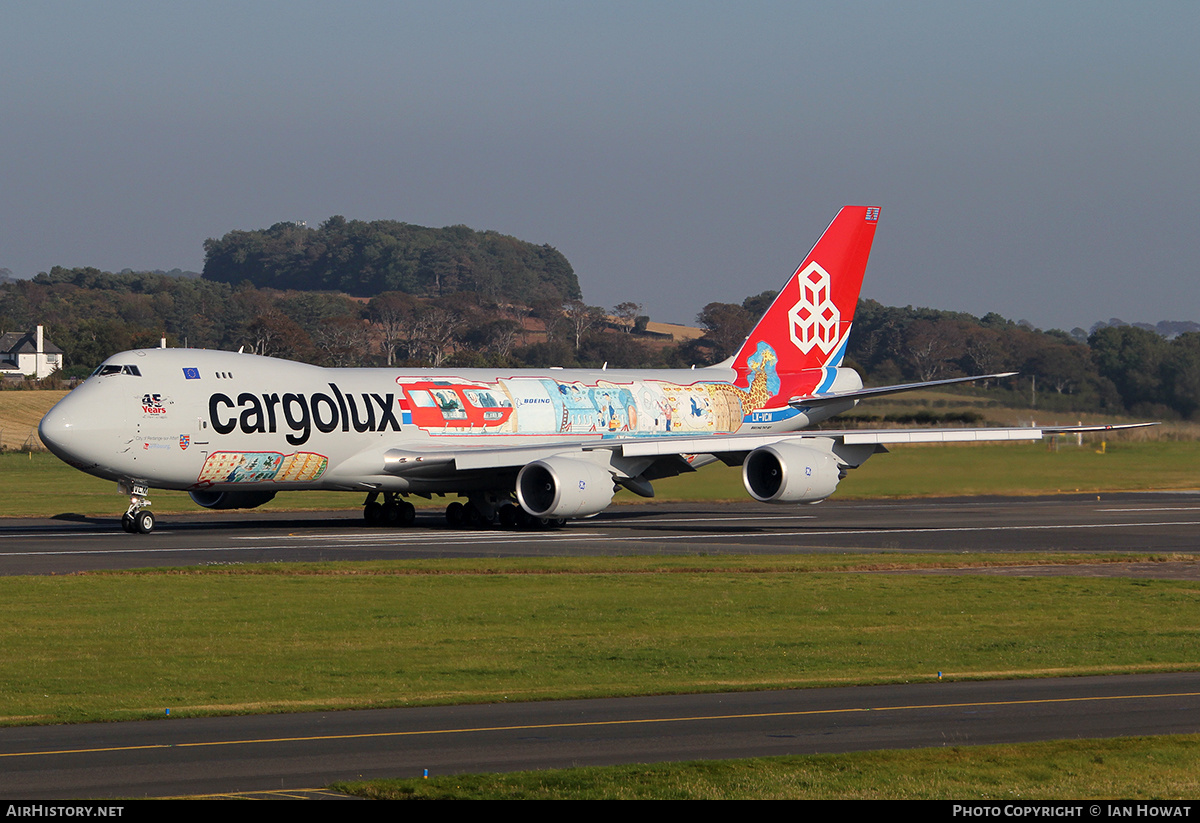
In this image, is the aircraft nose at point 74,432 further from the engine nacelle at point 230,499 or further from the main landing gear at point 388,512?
the main landing gear at point 388,512

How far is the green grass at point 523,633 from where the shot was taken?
643 inches

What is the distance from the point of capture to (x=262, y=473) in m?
36.4

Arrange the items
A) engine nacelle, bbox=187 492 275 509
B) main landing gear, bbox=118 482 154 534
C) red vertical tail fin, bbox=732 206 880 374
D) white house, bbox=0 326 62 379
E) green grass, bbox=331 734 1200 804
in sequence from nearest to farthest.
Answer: green grass, bbox=331 734 1200 804 → main landing gear, bbox=118 482 154 534 → engine nacelle, bbox=187 492 275 509 → red vertical tail fin, bbox=732 206 880 374 → white house, bbox=0 326 62 379

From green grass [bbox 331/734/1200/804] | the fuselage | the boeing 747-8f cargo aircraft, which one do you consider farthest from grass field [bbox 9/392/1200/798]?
the fuselage

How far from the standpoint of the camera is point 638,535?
37438mm

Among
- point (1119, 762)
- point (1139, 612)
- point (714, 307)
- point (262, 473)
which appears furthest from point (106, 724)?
point (714, 307)

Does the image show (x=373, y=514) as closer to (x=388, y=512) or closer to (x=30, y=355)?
(x=388, y=512)

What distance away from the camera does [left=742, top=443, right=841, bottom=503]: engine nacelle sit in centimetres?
3709

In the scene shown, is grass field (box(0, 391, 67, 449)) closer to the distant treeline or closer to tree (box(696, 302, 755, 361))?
the distant treeline

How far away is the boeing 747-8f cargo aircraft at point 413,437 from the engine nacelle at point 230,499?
0.05 m

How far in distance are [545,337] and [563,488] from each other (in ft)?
472

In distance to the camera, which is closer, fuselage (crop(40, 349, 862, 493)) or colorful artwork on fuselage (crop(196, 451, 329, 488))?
fuselage (crop(40, 349, 862, 493))

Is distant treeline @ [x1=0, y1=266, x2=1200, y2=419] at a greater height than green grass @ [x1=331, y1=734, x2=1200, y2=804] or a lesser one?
greater

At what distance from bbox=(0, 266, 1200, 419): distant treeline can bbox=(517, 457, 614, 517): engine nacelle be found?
27.8 metres
